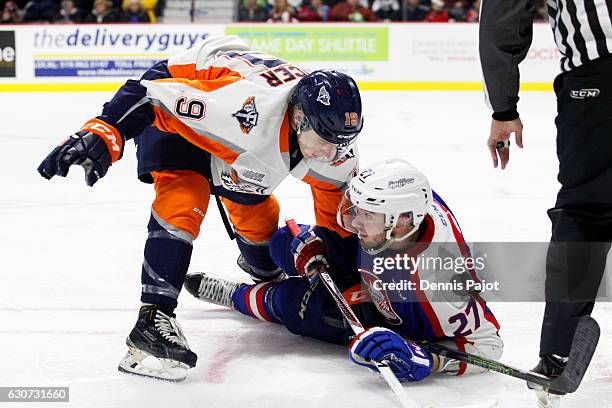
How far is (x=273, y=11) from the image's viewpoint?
912 centimetres

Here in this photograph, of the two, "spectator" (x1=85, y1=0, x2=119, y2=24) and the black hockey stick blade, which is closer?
the black hockey stick blade

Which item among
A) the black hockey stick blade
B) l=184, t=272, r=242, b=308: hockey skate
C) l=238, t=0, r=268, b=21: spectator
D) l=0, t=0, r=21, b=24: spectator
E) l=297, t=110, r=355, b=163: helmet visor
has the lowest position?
l=0, t=0, r=21, b=24: spectator

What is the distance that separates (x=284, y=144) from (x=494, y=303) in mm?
935

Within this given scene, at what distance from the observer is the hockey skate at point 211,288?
2934 millimetres

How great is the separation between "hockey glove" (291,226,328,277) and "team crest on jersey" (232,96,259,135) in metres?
0.41

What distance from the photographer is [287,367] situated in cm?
245

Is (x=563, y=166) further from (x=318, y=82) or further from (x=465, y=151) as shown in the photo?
(x=465, y=151)

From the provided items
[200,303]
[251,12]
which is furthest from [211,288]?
[251,12]

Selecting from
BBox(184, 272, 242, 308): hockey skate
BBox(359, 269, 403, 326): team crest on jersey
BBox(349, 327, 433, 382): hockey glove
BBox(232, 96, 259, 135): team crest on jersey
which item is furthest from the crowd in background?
BBox(349, 327, 433, 382): hockey glove

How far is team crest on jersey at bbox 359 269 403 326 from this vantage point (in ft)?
7.88

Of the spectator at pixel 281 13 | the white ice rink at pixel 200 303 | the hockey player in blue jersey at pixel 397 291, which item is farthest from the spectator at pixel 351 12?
the hockey player in blue jersey at pixel 397 291

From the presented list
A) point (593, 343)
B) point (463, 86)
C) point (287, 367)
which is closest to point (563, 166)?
point (593, 343)

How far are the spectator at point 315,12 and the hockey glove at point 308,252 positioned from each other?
6.66 metres

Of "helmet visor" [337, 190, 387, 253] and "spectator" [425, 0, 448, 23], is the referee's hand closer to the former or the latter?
"helmet visor" [337, 190, 387, 253]
